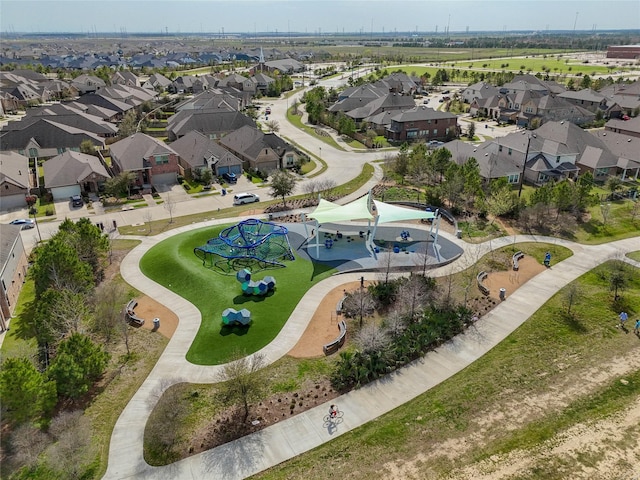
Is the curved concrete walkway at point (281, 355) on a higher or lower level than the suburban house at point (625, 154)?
lower

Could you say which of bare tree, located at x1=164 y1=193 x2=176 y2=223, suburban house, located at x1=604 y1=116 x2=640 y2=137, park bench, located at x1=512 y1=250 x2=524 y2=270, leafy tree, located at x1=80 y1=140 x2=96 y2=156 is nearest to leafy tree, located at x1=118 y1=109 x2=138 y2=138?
leafy tree, located at x1=80 y1=140 x2=96 y2=156

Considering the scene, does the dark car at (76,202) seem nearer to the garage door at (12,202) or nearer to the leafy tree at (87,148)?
the garage door at (12,202)

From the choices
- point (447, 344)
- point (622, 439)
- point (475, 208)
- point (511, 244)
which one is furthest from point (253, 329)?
point (475, 208)

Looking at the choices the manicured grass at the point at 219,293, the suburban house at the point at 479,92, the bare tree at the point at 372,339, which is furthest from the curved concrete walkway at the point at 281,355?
the suburban house at the point at 479,92

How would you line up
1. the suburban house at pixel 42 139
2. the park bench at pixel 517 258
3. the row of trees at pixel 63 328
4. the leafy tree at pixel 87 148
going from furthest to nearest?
the suburban house at pixel 42 139
the leafy tree at pixel 87 148
the park bench at pixel 517 258
the row of trees at pixel 63 328

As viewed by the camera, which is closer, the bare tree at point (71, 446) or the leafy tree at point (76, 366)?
the bare tree at point (71, 446)

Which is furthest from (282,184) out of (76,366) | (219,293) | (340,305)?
(76,366)

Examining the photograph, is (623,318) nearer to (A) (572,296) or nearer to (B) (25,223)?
(A) (572,296)
